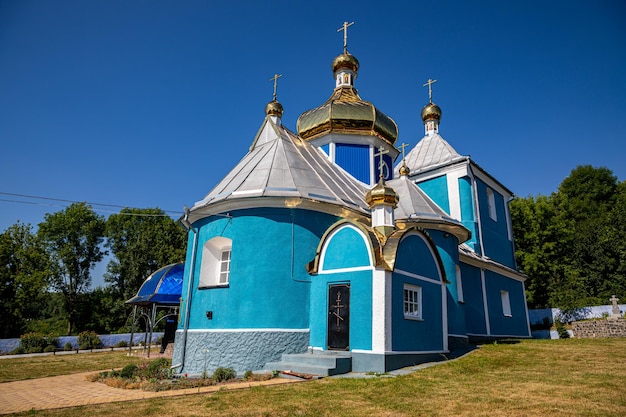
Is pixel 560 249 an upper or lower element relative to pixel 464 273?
upper

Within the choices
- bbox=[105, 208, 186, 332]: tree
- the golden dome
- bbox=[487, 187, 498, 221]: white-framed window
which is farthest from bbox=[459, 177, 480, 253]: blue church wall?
bbox=[105, 208, 186, 332]: tree

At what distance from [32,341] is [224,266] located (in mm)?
15874

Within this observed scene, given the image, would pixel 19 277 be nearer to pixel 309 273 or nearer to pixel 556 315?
pixel 309 273

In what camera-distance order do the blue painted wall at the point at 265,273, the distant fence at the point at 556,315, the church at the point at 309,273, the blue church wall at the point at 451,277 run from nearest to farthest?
the church at the point at 309,273
the blue painted wall at the point at 265,273
the blue church wall at the point at 451,277
the distant fence at the point at 556,315

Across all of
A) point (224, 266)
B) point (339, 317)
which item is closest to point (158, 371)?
point (224, 266)

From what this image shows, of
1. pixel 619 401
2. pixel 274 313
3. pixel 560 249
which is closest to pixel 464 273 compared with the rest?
pixel 274 313

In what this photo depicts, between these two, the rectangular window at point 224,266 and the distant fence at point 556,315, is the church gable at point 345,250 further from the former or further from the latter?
the distant fence at point 556,315

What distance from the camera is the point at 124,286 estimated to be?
1323 inches

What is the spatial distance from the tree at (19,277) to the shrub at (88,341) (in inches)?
354

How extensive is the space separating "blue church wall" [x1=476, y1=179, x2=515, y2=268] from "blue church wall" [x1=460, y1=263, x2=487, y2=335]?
7.34ft

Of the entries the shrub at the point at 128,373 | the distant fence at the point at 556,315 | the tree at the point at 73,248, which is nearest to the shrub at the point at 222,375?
the shrub at the point at 128,373

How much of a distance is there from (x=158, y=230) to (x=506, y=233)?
26521 mm

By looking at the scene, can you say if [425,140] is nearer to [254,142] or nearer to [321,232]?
[254,142]

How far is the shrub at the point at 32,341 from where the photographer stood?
67.3 ft
